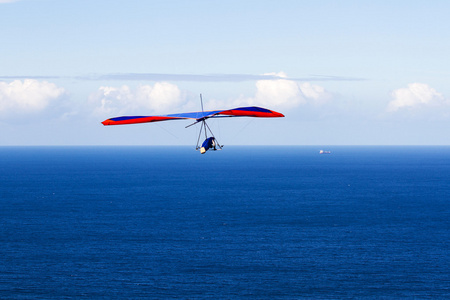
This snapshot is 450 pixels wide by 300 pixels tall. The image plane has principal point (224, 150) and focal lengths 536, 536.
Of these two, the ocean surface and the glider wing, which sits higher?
the glider wing

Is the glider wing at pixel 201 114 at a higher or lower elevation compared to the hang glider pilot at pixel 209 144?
higher

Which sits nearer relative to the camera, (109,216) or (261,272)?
(261,272)

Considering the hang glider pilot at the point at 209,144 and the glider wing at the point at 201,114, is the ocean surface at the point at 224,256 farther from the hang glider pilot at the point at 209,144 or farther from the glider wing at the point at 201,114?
the glider wing at the point at 201,114

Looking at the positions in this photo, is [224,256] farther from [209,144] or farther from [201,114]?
[201,114]

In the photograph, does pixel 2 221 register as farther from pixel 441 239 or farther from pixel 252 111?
pixel 252 111

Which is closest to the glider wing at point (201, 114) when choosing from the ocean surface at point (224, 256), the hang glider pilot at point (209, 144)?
the hang glider pilot at point (209, 144)

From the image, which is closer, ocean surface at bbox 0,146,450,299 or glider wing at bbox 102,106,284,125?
glider wing at bbox 102,106,284,125

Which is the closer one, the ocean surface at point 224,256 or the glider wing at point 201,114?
the glider wing at point 201,114

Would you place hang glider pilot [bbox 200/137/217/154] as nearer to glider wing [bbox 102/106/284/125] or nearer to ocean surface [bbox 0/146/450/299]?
glider wing [bbox 102/106/284/125]

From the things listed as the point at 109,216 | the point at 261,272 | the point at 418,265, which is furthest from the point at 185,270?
the point at 109,216

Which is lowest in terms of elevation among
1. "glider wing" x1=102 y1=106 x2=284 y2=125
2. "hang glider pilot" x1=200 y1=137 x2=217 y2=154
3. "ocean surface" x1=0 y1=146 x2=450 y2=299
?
"ocean surface" x1=0 y1=146 x2=450 y2=299

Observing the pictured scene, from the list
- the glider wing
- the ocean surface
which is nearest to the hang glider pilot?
the glider wing
